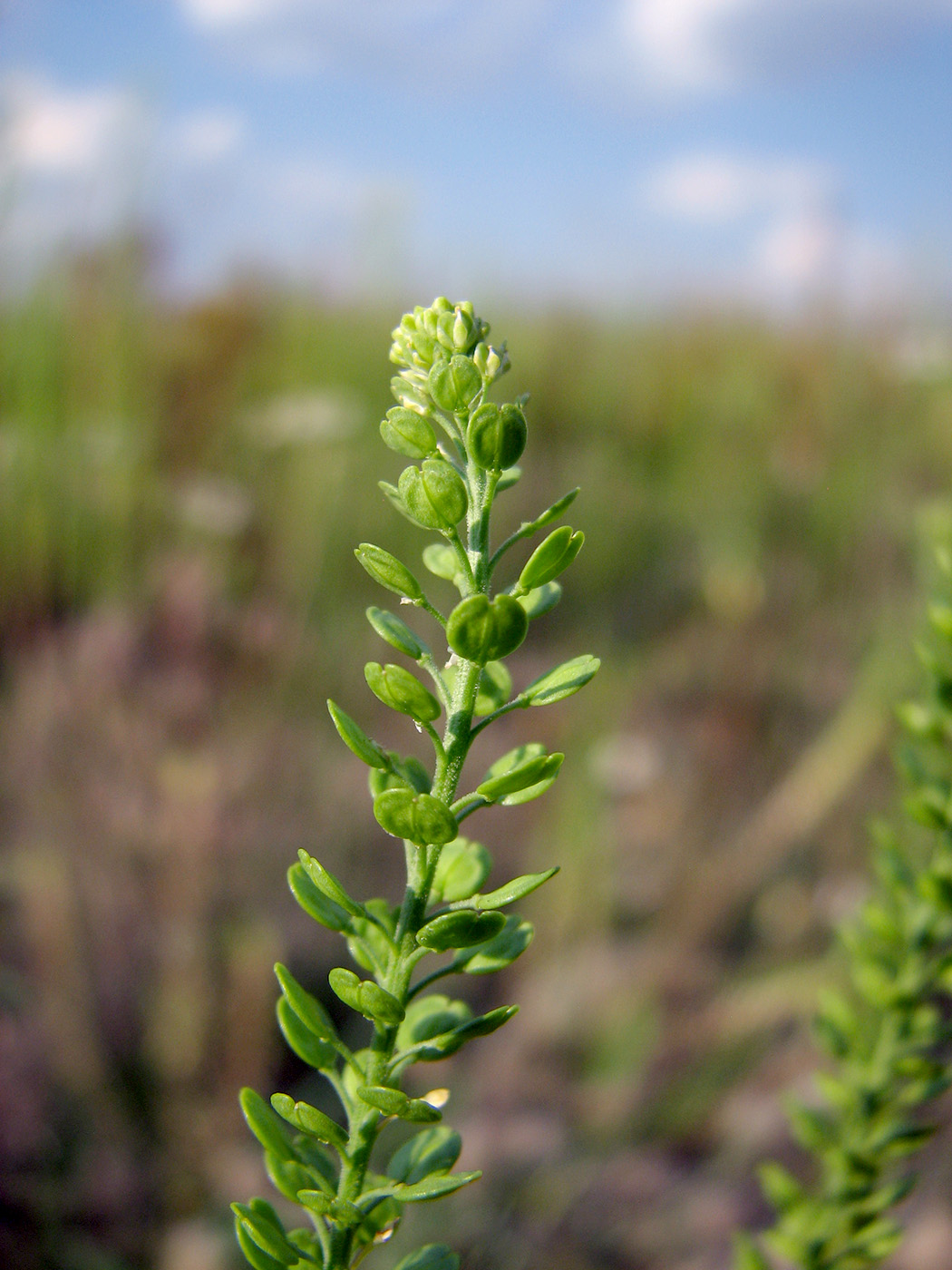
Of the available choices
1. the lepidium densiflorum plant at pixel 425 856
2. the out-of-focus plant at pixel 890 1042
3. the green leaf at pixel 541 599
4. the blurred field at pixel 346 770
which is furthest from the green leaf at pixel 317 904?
the blurred field at pixel 346 770

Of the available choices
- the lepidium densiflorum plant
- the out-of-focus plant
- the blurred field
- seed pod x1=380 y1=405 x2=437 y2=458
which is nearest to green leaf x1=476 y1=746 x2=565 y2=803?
the lepidium densiflorum plant

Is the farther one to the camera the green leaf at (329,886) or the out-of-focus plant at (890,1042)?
the out-of-focus plant at (890,1042)

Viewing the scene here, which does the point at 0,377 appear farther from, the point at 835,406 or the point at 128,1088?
the point at 835,406

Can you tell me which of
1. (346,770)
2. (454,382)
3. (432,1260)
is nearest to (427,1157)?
(432,1260)

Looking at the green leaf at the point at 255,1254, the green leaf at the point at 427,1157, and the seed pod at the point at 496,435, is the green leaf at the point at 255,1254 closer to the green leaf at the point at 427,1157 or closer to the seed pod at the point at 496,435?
the green leaf at the point at 427,1157

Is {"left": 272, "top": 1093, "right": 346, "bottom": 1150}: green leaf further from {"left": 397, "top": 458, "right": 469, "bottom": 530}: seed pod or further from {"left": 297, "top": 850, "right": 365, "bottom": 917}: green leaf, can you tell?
{"left": 397, "top": 458, "right": 469, "bottom": 530}: seed pod

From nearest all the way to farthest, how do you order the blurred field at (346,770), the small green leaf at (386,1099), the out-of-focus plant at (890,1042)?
1. the small green leaf at (386,1099)
2. the out-of-focus plant at (890,1042)
3. the blurred field at (346,770)

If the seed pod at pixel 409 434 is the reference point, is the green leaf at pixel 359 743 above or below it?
below


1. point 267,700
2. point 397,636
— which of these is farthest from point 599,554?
point 397,636

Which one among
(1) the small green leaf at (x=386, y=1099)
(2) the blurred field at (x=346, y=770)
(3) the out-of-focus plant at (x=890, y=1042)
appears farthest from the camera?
(2) the blurred field at (x=346, y=770)
